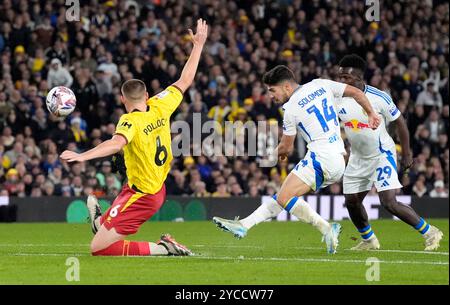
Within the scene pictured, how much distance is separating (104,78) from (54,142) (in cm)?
232

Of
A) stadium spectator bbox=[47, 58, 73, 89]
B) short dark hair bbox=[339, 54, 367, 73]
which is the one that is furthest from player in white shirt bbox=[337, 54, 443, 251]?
stadium spectator bbox=[47, 58, 73, 89]

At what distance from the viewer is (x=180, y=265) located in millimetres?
11398

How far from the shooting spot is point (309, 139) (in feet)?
42.0

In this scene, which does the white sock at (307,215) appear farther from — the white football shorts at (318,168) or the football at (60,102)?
the football at (60,102)

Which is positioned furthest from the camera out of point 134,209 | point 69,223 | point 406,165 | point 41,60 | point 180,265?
point 41,60

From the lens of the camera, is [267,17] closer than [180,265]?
No

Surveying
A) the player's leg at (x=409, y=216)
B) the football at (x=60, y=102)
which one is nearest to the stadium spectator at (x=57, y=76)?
the football at (x=60, y=102)

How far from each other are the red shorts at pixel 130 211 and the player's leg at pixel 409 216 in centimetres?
321

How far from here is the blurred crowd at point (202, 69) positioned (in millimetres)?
22531

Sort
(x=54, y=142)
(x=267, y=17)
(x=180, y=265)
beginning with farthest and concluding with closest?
(x=267, y=17), (x=54, y=142), (x=180, y=265)

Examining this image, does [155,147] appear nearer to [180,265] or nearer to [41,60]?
[180,265]

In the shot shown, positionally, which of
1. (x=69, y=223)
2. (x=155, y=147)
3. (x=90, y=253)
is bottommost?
(x=69, y=223)

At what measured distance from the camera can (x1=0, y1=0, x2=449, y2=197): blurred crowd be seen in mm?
22531

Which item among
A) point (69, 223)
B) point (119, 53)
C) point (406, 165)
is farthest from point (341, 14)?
point (406, 165)
